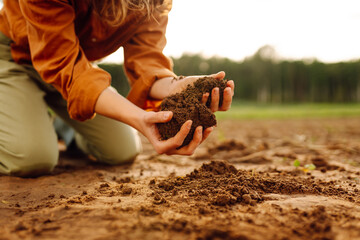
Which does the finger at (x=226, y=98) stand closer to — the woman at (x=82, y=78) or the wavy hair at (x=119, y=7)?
the woman at (x=82, y=78)

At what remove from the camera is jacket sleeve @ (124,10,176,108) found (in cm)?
212

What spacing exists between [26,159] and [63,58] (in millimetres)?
891

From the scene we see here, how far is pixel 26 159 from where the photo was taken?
2186 millimetres

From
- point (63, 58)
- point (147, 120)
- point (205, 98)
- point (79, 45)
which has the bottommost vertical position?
point (147, 120)

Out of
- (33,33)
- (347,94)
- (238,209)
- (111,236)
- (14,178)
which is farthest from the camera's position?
(347,94)

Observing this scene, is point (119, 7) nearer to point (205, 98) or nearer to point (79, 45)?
point (79, 45)

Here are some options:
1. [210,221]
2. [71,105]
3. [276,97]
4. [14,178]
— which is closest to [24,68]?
[14,178]

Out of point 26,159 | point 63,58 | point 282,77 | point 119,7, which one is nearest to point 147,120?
point 63,58

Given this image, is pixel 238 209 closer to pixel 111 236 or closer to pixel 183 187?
pixel 183 187

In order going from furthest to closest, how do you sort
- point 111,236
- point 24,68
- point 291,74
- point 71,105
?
point 291,74 < point 24,68 < point 71,105 < point 111,236

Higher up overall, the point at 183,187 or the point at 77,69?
the point at 77,69

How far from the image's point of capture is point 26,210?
142 cm

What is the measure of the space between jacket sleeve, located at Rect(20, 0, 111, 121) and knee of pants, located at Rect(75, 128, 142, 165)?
98cm

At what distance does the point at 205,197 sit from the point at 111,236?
0.57m
